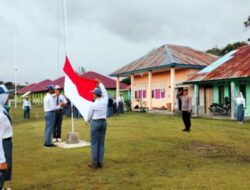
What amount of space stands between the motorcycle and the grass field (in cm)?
1337

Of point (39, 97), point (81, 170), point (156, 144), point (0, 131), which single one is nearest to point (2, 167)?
point (0, 131)

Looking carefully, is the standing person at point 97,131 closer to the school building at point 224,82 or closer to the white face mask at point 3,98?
the white face mask at point 3,98

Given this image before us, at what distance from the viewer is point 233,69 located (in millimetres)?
27125

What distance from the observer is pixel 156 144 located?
1290 centimetres

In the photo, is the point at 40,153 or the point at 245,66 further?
the point at 245,66

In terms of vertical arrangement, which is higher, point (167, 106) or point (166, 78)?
point (166, 78)

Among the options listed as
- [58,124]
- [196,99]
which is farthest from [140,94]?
[58,124]

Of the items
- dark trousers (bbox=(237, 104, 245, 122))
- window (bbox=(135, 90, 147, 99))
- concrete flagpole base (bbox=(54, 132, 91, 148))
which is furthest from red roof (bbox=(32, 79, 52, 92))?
concrete flagpole base (bbox=(54, 132, 91, 148))

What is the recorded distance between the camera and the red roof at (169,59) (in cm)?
3307

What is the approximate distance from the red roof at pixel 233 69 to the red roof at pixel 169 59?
2.57 metres

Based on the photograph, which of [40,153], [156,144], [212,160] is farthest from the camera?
[156,144]

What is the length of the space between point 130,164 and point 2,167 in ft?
15.2

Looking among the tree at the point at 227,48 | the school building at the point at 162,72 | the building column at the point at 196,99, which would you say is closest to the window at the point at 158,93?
the school building at the point at 162,72

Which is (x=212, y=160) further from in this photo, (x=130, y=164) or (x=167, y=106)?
(x=167, y=106)
